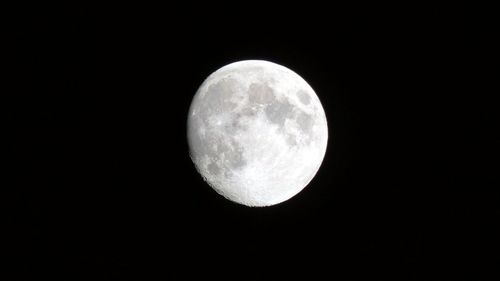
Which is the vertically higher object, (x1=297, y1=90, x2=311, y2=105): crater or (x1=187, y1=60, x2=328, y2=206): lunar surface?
(x1=297, y1=90, x2=311, y2=105): crater

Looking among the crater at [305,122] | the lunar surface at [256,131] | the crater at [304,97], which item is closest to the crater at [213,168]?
the lunar surface at [256,131]

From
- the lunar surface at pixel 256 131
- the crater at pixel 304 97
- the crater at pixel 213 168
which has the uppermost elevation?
the crater at pixel 304 97

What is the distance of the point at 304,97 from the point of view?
12.7ft

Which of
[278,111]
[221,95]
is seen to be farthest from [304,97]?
[221,95]

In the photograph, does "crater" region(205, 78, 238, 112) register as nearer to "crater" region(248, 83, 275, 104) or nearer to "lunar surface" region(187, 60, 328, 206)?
"lunar surface" region(187, 60, 328, 206)

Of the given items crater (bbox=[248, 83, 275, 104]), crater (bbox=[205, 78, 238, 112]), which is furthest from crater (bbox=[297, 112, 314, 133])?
crater (bbox=[205, 78, 238, 112])

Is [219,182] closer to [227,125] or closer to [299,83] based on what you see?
[227,125]

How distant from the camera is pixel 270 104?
12.0ft

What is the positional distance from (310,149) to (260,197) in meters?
0.63

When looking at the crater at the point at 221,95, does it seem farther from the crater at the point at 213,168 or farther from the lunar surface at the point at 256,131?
the crater at the point at 213,168

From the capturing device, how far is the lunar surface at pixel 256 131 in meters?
3.62

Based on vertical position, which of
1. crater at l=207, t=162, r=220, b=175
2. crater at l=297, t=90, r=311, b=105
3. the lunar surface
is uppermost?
crater at l=297, t=90, r=311, b=105

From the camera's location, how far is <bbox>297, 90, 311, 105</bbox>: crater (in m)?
3.84

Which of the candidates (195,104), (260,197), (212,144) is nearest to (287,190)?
(260,197)
